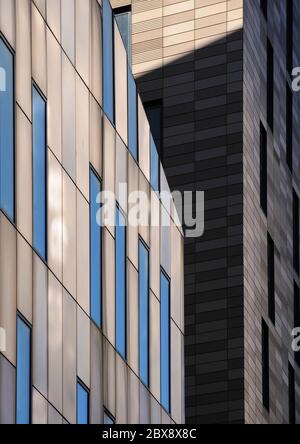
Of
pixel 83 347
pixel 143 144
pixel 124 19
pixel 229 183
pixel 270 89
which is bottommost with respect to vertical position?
pixel 83 347

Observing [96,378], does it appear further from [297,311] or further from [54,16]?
[297,311]

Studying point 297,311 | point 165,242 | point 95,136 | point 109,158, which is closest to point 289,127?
point 297,311

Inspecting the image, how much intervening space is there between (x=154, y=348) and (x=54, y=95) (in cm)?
979

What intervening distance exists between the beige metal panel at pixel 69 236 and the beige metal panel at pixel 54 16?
321 cm

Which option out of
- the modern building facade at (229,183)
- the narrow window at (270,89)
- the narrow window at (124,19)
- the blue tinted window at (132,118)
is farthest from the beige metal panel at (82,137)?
the narrow window at (270,89)

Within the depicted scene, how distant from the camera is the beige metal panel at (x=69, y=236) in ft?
108

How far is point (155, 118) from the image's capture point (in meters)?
60.8

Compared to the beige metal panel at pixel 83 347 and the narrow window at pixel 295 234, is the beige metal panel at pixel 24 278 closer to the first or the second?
the beige metal panel at pixel 83 347

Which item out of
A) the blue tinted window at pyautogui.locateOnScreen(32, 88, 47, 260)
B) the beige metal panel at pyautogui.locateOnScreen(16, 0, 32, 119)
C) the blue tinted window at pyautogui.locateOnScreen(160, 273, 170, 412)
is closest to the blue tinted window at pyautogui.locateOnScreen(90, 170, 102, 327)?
the blue tinted window at pyautogui.locateOnScreen(32, 88, 47, 260)

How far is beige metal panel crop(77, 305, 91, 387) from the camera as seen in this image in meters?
33.5

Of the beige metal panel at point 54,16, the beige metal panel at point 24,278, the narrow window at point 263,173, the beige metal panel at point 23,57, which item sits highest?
the narrow window at point 263,173

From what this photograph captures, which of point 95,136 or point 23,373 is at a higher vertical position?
point 95,136

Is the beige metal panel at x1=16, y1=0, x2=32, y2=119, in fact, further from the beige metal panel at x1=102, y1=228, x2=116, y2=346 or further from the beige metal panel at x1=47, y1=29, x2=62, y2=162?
the beige metal panel at x1=102, y1=228, x2=116, y2=346

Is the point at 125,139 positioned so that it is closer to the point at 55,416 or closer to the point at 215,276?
the point at 55,416
